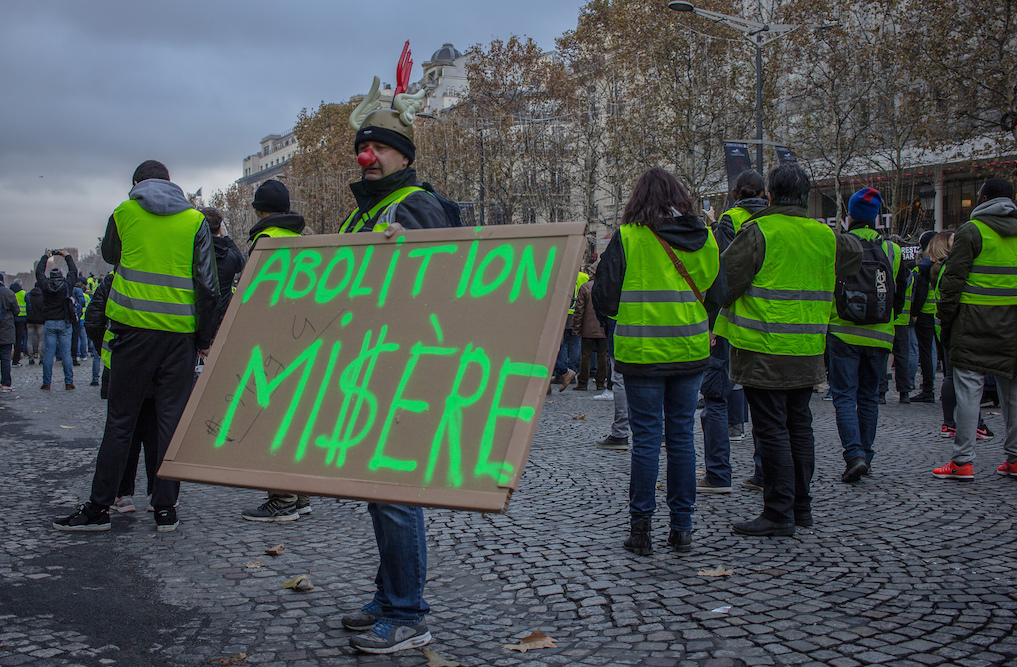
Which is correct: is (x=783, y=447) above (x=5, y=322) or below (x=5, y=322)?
below

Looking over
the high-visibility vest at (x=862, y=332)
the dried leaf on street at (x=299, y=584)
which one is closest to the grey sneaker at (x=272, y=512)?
the dried leaf on street at (x=299, y=584)

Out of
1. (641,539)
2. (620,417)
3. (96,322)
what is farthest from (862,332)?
(96,322)

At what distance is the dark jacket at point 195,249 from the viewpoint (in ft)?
15.6

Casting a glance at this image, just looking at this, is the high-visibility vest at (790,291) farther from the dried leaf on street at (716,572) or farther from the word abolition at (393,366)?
the word abolition at (393,366)

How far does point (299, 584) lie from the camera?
3.73 meters

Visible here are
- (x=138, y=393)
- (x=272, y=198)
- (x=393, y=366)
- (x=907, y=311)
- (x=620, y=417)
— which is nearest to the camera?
(x=393, y=366)

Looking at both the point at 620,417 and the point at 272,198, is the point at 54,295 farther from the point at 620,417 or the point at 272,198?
the point at 620,417

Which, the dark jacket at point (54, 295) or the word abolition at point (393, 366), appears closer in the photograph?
the word abolition at point (393, 366)

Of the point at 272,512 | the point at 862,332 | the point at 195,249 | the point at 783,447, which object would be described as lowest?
the point at 272,512

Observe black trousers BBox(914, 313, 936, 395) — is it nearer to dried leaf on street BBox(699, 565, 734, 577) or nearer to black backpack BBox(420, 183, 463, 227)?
dried leaf on street BBox(699, 565, 734, 577)

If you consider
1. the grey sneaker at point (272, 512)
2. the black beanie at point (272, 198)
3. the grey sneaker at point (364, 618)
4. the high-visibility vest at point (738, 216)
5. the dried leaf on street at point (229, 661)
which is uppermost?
the black beanie at point (272, 198)

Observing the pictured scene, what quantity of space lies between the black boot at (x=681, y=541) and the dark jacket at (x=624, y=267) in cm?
81

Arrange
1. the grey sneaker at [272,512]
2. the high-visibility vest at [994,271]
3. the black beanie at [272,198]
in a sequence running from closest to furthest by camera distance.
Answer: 1. the grey sneaker at [272,512]
2. the black beanie at [272,198]
3. the high-visibility vest at [994,271]

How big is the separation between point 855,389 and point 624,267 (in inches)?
98.3
